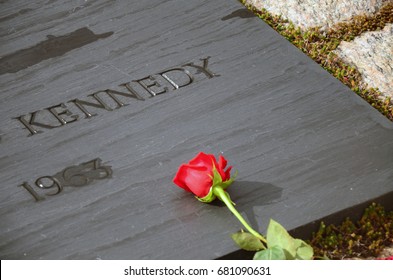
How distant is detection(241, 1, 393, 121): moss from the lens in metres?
2.54

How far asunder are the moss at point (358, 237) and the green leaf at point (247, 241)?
0.17m

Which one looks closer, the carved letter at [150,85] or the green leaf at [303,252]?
the green leaf at [303,252]

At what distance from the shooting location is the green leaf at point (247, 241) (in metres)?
1.89

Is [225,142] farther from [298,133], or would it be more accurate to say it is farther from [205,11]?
[205,11]

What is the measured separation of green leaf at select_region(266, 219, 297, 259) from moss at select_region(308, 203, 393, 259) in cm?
20

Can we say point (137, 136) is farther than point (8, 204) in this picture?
Yes

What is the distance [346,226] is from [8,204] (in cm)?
85

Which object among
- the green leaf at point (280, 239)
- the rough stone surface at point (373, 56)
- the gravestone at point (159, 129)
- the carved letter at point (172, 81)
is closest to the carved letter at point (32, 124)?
the gravestone at point (159, 129)

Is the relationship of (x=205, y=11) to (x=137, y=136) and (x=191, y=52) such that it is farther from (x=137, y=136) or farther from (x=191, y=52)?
Answer: (x=137, y=136)

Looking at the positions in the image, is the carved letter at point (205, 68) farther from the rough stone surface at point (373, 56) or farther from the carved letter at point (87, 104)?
the rough stone surface at point (373, 56)

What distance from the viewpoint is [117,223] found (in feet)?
6.57
